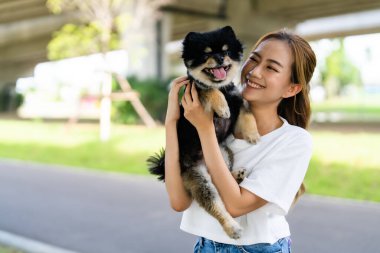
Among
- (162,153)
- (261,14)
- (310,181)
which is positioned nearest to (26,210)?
(310,181)

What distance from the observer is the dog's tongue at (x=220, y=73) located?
2.50 metres

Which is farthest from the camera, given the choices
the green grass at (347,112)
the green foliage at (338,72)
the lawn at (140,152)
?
the green foliage at (338,72)

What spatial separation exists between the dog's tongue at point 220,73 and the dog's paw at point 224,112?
0.15m

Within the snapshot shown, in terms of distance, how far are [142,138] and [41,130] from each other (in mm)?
5785

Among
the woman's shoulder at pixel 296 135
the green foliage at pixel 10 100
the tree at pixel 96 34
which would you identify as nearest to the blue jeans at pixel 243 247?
the woman's shoulder at pixel 296 135

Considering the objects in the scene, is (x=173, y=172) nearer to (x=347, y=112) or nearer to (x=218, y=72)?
(x=218, y=72)

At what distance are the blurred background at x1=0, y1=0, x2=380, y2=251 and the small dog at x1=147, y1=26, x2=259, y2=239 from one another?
28 centimetres

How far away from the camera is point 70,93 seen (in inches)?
782

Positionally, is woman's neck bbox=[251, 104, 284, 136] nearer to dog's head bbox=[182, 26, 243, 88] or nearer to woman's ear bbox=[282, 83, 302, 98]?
woman's ear bbox=[282, 83, 302, 98]

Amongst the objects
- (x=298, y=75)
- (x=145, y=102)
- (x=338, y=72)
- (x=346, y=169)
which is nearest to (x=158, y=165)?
(x=298, y=75)

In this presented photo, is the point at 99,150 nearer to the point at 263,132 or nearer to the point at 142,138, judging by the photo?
the point at 142,138

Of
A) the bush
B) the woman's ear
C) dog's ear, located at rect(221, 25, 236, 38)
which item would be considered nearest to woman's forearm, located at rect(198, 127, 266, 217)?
the woman's ear

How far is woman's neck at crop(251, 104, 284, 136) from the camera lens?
2346 mm

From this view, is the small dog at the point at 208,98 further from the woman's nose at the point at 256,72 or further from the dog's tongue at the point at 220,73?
the woman's nose at the point at 256,72
